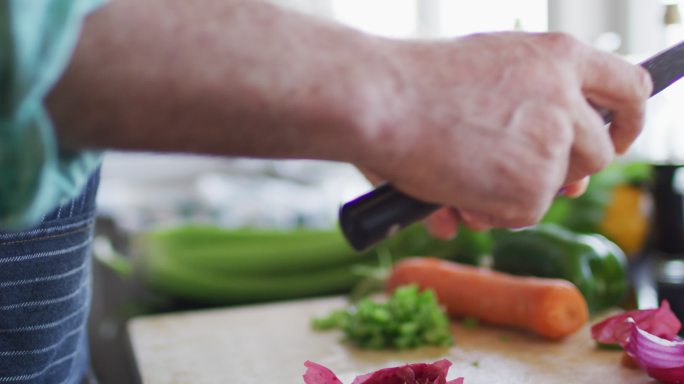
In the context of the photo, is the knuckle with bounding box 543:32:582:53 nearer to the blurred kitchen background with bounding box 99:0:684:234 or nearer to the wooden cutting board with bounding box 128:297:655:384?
the wooden cutting board with bounding box 128:297:655:384

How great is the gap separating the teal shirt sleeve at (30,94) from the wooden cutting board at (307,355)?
55 cm

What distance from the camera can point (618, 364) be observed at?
3.00ft

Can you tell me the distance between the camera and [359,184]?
8.00ft

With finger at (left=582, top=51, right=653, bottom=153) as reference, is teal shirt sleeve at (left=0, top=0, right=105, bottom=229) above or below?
above

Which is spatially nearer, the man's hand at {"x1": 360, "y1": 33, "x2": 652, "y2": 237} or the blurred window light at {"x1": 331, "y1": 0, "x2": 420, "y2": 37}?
the man's hand at {"x1": 360, "y1": 33, "x2": 652, "y2": 237}

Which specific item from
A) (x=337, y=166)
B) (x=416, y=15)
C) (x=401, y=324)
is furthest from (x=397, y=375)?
(x=416, y=15)

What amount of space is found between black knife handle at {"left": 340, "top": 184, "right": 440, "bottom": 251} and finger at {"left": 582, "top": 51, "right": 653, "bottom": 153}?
157 mm

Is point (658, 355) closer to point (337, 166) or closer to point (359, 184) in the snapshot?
point (359, 184)

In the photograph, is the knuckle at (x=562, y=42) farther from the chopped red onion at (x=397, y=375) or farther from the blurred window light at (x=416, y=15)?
the blurred window light at (x=416, y=15)

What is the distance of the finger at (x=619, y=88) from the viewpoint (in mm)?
596

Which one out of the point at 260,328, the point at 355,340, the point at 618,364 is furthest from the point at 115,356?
Answer: the point at 618,364

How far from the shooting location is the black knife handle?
0.58m

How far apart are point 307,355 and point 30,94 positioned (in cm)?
69

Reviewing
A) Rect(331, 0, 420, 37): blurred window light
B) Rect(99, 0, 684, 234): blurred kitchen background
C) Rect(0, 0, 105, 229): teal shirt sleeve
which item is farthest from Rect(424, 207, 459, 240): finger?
Rect(331, 0, 420, 37): blurred window light
